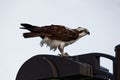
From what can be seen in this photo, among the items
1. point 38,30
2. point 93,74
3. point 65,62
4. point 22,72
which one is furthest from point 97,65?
point 38,30

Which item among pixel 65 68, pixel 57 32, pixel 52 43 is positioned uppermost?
pixel 57 32

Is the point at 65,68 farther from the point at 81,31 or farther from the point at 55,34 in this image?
the point at 81,31

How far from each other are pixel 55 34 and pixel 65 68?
42.7 inches

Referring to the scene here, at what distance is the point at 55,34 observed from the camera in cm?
360

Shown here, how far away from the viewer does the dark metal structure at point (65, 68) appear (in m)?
2.51

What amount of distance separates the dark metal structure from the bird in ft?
2.26

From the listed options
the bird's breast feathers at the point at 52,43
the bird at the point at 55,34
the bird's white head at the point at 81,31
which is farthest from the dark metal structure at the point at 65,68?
the bird's white head at the point at 81,31

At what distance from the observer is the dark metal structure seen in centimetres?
251

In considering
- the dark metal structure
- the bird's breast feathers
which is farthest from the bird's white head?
the dark metal structure

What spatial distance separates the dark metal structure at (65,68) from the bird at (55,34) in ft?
2.26

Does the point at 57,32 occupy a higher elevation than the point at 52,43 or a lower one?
higher

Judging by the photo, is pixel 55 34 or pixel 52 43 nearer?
pixel 55 34

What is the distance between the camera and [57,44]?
3.67 metres

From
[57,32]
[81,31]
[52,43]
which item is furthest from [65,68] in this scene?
[81,31]
